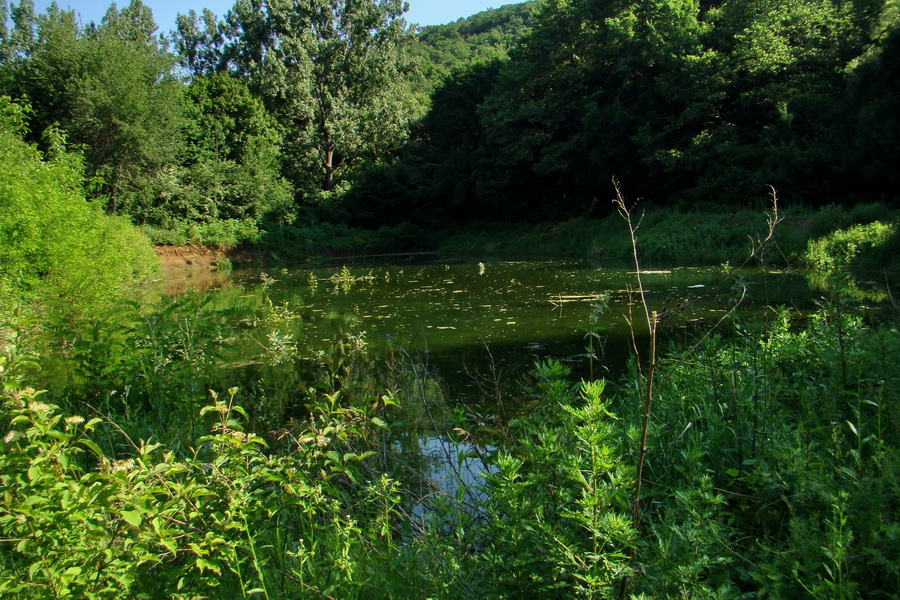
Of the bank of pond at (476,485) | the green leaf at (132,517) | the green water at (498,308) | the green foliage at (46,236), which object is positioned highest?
the green foliage at (46,236)

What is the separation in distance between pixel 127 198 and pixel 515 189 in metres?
18.0

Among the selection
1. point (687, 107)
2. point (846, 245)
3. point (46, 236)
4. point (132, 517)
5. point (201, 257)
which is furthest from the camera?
point (201, 257)

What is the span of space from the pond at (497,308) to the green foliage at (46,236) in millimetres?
2757

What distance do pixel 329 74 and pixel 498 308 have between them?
97.4ft

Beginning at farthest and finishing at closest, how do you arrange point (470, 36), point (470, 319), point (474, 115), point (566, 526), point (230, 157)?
point (470, 36) → point (474, 115) → point (230, 157) → point (470, 319) → point (566, 526)

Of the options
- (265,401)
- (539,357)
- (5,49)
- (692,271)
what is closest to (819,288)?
(692,271)

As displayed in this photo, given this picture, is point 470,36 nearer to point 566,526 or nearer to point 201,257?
point 201,257

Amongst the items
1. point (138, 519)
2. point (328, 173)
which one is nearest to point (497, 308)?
point (138, 519)

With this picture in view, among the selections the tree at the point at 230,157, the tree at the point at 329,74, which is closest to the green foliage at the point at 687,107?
the tree at the point at 329,74

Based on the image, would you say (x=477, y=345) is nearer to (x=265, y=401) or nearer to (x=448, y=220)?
(x=265, y=401)

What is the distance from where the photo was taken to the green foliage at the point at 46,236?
8172mm

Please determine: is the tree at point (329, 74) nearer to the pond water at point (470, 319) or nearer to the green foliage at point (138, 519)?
the pond water at point (470, 319)

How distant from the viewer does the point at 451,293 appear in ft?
42.7

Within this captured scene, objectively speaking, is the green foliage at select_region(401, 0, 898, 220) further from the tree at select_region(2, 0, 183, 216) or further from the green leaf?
the green leaf
